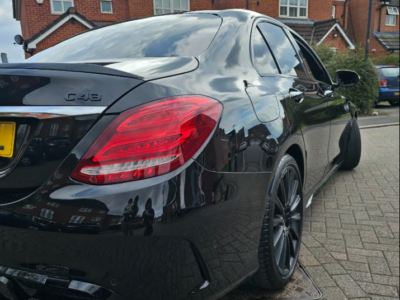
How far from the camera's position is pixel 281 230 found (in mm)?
1948

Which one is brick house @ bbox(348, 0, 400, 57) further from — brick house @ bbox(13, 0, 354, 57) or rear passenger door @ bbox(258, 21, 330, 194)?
rear passenger door @ bbox(258, 21, 330, 194)

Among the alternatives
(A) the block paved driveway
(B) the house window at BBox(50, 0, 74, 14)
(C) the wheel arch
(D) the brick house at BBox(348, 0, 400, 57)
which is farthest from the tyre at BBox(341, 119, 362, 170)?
(D) the brick house at BBox(348, 0, 400, 57)

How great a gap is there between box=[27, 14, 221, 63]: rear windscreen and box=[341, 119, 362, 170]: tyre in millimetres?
2976

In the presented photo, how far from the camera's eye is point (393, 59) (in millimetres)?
19766

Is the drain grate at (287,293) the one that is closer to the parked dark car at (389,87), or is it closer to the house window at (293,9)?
the parked dark car at (389,87)

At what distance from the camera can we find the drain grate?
195 cm

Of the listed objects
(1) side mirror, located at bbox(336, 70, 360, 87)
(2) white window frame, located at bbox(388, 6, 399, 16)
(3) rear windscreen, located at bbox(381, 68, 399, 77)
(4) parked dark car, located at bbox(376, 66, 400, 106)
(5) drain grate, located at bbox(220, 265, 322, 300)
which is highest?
(2) white window frame, located at bbox(388, 6, 399, 16)

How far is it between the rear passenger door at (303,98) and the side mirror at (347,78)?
0.88m

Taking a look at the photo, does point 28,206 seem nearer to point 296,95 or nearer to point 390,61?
point 296,95

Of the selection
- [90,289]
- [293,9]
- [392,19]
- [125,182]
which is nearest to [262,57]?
[125,182]

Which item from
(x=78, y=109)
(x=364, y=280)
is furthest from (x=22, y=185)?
(x=364, y=280)

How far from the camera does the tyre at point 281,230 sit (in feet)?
5.59

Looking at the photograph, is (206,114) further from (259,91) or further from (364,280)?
(364,280)

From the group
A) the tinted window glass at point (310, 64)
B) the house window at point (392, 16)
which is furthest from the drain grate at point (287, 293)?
the house window at point (392, 16)
